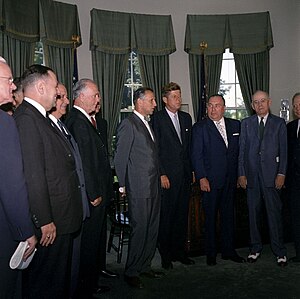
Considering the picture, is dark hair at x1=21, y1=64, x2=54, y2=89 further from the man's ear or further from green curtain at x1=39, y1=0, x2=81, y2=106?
green curtain at x1=39, y1=0, x2=81, y2=106

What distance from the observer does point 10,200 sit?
2.03 meters

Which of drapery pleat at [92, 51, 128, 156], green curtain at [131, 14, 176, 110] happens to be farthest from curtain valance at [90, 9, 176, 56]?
drapery pleat at [92, 51, 128, 156]

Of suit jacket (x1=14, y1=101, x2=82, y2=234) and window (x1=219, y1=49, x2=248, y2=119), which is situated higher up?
window (x1=219, y1=49, x2=248, y2=119)

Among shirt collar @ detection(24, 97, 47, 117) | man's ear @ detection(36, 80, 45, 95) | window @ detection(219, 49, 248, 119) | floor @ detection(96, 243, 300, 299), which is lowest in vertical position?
floor @ detection(96, 243, 300, 299)

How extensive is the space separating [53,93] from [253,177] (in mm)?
2357

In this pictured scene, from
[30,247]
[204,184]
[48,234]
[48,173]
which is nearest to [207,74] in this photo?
[204,184]

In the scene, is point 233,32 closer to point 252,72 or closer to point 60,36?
point 252,72

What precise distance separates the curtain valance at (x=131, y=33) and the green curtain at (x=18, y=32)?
1.08 m

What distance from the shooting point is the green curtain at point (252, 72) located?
7.66m

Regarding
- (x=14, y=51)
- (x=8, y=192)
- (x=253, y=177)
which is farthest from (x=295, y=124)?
(x=14, y=51)

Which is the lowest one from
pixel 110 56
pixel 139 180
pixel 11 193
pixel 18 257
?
pixel 18 257

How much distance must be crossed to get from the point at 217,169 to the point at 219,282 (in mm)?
1037

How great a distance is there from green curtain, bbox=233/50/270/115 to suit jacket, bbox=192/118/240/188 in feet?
12.2

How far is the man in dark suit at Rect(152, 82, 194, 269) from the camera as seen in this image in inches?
159
